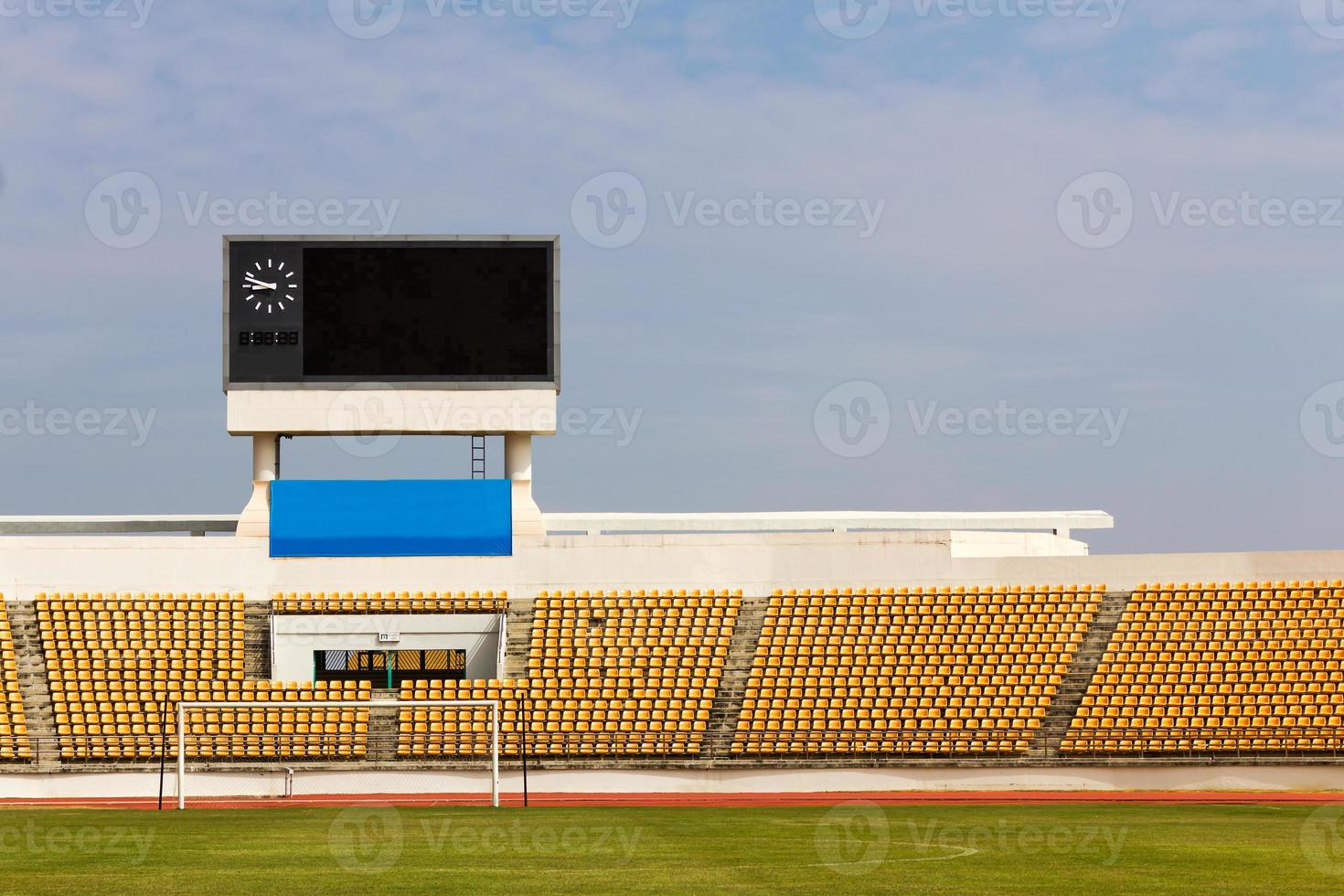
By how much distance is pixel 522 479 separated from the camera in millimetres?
42938

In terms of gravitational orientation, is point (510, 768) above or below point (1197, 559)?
below

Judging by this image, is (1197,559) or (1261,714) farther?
(1197,559)

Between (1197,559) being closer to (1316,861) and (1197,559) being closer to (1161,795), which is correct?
(1161,795)

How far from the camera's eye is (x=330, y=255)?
41.0 meters

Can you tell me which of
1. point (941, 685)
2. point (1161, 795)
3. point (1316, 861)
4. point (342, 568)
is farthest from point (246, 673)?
point (1316, 861)

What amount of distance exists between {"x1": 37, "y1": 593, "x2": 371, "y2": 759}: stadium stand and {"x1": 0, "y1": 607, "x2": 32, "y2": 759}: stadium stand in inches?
28.9

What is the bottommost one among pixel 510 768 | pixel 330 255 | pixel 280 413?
pixel 510 768

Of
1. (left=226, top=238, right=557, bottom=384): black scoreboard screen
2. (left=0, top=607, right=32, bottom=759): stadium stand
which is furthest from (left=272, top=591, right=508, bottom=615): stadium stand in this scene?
(left=0, top=607, right=32, bottom=759): stadium stand

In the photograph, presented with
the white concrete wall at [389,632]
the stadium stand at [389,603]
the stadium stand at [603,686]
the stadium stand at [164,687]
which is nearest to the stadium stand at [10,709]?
the stadium stand at [164,687]

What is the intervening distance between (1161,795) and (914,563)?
9296 millimetres

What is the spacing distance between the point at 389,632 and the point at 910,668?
1289 centimetres

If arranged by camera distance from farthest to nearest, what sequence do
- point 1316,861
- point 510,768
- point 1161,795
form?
point 510,768 → point 1161,795 → point 1316,861

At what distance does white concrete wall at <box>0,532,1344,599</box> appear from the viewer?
4144cm

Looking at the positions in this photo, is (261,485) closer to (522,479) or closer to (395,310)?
(395,310)
